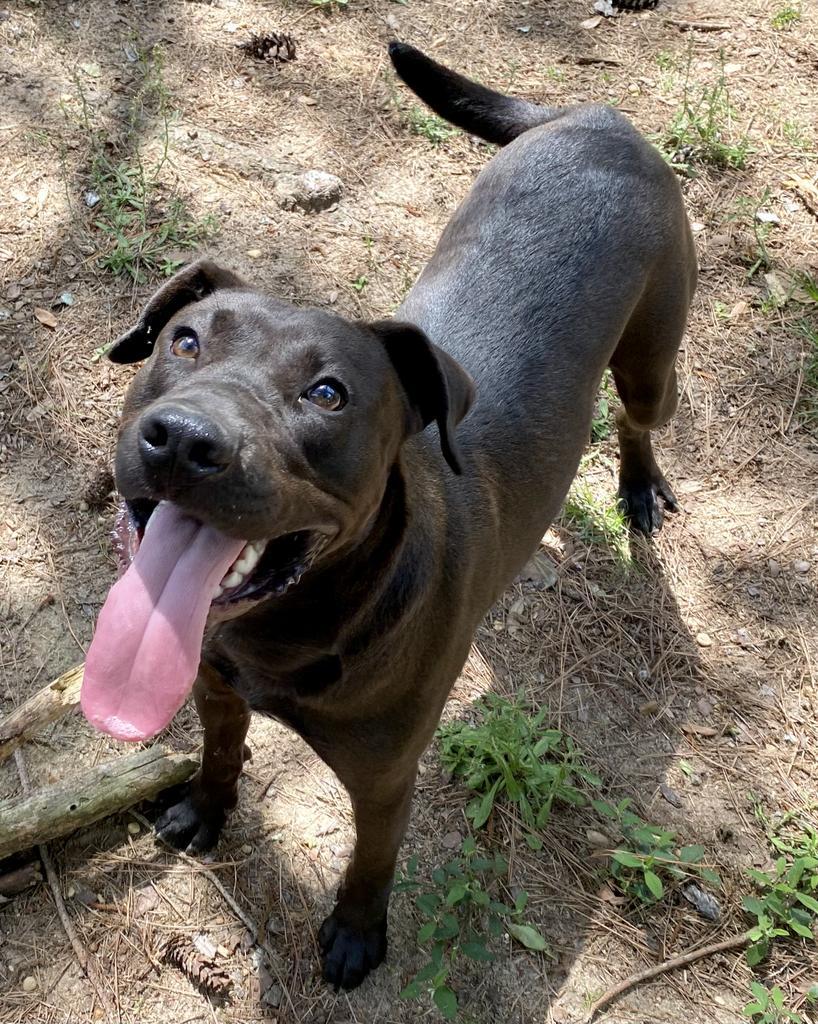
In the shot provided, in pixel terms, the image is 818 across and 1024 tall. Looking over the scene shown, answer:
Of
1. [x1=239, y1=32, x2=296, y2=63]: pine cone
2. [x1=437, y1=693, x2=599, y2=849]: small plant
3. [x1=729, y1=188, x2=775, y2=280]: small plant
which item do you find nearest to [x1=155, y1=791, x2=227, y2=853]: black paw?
[x1=437, y1=693, x2=599, y2=849]: small plant


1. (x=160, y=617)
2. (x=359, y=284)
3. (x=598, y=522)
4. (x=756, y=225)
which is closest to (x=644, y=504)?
(x=598, y=522)

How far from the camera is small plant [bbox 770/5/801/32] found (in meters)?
6.25

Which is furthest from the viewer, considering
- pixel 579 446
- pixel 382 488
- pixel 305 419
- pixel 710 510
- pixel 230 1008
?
pixel 710 510

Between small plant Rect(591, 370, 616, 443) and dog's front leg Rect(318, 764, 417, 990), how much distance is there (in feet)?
7.68

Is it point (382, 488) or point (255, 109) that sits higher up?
point (382, 488)

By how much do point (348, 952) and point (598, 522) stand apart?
86.3 inches

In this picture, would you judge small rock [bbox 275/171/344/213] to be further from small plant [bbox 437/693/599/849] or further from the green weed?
small plant [bbox 437/693/599/849]

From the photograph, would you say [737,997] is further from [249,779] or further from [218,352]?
[218,352]

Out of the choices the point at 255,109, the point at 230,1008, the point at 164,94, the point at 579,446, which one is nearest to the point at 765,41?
the point at 255,109

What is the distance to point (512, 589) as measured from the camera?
4160 millimetres

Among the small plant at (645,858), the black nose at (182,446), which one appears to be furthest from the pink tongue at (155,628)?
the small plant at (645,858)

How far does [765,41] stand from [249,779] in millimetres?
5666

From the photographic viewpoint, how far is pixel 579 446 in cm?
344

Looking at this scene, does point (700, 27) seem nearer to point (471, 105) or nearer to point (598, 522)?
point (471, 105)
